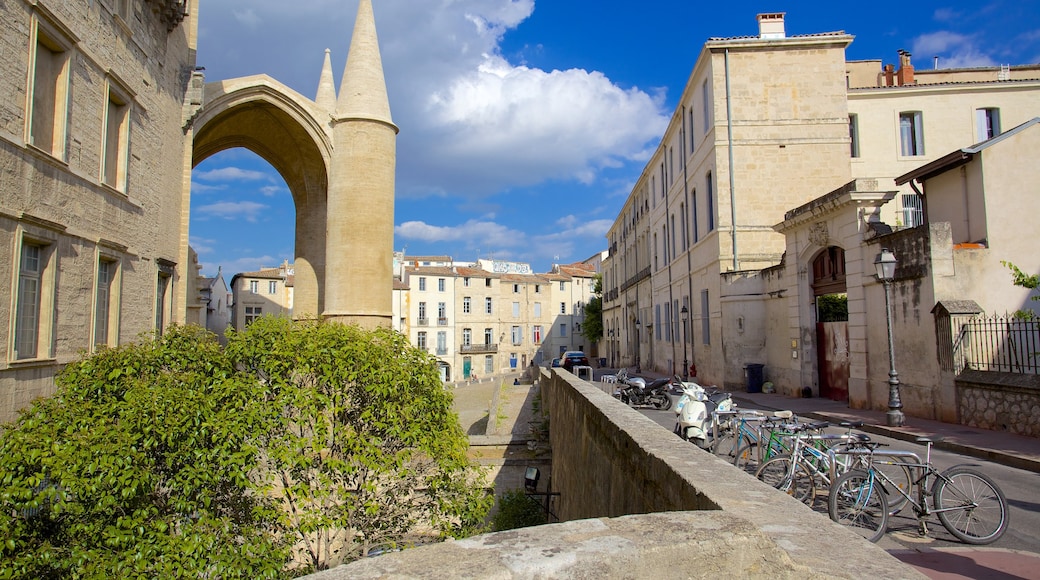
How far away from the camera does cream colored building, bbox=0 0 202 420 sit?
801 cm

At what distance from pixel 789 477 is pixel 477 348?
50.1 meters

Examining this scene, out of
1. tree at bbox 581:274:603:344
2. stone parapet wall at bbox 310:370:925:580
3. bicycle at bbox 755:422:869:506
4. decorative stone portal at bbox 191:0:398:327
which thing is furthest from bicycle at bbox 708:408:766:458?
tree at bbox 581:274:603:344

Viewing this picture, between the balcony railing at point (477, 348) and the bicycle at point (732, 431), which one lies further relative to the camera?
the balcony railing at point (477, 348)

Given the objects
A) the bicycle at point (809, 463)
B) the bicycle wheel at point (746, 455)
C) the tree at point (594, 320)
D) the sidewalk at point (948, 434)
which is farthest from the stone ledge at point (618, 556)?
the tree at point (594, 320)

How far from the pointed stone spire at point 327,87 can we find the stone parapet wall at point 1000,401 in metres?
20.8

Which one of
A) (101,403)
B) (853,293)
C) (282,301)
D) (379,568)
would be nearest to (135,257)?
(101,403)

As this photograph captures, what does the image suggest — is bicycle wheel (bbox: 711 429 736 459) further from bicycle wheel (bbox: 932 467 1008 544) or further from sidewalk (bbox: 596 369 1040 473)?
sidewalk (bbox: 596 369 1040 473)

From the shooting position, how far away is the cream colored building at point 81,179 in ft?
26.3

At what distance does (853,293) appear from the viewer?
15031 mm

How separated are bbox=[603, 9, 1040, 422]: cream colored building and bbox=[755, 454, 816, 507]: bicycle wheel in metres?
9.62

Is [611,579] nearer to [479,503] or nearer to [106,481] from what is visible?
[106,481]

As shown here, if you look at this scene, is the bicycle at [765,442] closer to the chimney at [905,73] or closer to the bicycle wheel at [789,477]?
the bicycle wheel at [789,477]

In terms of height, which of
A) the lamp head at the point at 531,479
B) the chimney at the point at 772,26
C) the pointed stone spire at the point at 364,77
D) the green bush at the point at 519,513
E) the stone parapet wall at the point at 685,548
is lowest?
the green bush at the point at 519,513

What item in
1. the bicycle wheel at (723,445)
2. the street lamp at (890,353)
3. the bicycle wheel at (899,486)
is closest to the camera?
the bicycle wheel at (899,486)
